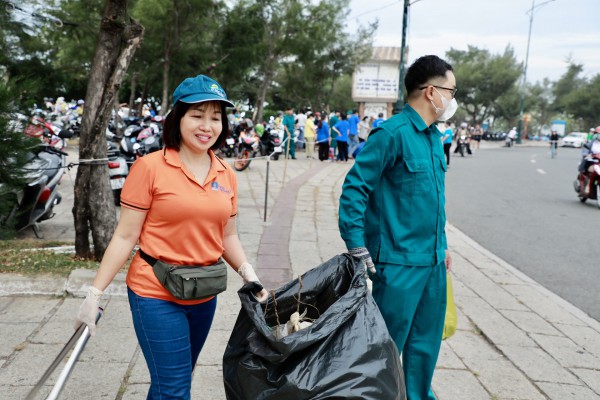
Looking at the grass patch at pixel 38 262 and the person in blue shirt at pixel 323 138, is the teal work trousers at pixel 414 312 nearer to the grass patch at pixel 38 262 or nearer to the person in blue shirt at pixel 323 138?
the grass patch at pixel 38 262

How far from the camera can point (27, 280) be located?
464 centimetres

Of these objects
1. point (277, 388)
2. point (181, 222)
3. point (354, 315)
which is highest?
point (181, 222)

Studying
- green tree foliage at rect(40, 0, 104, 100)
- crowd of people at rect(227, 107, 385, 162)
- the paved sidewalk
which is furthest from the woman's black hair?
crowd of people at rect(227, 107, 385, 162)

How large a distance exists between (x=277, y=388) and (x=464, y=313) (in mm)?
3377

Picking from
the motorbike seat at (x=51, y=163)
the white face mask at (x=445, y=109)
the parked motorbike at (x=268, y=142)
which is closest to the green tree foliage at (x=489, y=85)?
the parked motorbike at (x=268, y=142)

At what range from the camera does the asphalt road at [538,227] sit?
6527 millimetres

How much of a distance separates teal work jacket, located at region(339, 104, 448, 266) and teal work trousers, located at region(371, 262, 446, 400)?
7cm

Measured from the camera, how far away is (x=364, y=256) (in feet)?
8.40

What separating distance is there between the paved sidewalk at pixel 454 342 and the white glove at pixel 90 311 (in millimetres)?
1180

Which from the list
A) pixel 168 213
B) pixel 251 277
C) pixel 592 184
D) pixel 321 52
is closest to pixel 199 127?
pixel 168 213

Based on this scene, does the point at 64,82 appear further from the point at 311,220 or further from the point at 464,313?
the point at 464,313

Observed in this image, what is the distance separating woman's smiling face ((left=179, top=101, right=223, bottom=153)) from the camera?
2316 mm

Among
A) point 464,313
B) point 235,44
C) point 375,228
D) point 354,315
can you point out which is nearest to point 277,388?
point 354,315

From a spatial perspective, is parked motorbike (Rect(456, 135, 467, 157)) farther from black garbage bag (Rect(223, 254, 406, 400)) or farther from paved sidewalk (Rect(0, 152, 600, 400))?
black garbage bag (Rect(223, 254, 406, 400))
